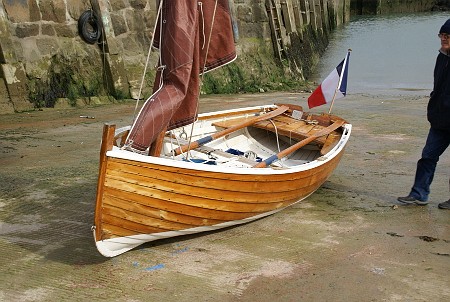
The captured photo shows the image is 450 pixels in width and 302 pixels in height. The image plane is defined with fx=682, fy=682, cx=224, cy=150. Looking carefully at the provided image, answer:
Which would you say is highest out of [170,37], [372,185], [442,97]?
[170,37]

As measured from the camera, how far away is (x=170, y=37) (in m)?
5.78

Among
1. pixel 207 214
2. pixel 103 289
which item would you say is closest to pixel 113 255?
pixel 103 289

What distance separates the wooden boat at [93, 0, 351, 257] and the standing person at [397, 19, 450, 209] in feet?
3.08

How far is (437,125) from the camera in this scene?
646 cm

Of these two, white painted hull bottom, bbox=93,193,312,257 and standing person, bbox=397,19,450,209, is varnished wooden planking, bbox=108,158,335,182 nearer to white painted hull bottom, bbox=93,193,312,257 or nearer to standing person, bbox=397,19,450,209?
white painted hull bottom, bbox=93,193,312,257

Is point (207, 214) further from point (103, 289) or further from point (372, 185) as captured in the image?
point (372, 185)

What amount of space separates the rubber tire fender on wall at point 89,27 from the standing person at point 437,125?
8.54 meters

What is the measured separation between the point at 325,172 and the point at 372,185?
901 millimetres

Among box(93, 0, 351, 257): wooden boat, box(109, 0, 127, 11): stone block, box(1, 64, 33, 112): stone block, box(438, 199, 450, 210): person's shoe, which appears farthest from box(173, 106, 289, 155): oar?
box(109, 0, 127, 11): stone block

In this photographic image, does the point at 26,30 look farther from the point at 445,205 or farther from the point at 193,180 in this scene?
the point at 445,205

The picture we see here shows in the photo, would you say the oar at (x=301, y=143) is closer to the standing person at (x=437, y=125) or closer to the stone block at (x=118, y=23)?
the standing person at (x=437, y=125)

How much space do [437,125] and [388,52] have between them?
25.4 meters

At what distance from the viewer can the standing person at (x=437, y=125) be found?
6.30 m

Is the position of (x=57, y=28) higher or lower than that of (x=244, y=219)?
higher
